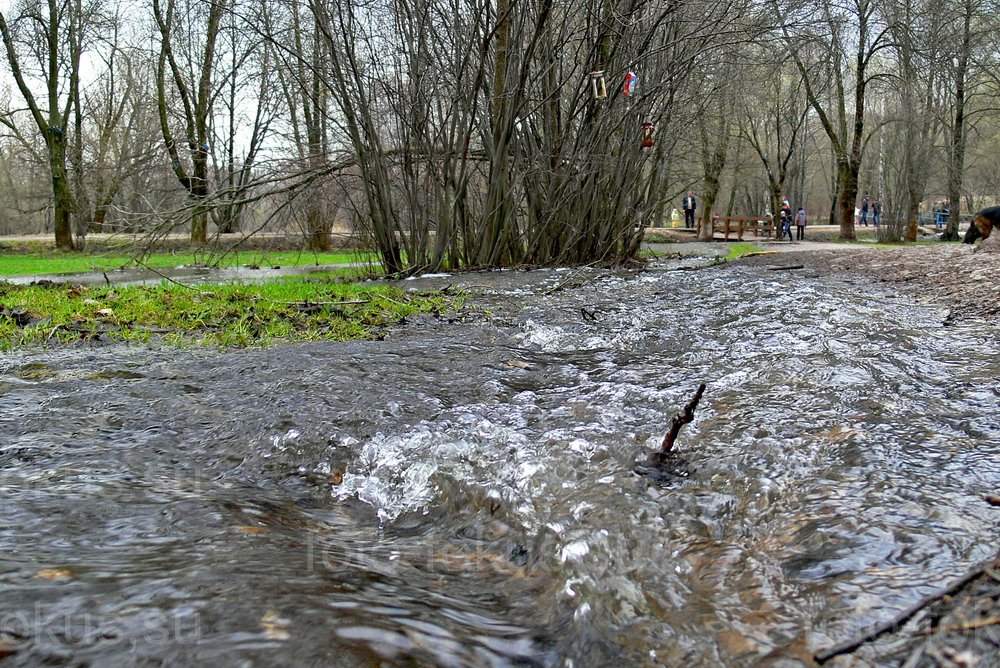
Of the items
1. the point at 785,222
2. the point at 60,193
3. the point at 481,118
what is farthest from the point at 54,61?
the point at 785,222

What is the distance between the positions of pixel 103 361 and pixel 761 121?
115 ft

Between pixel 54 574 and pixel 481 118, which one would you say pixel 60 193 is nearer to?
pixel 481 118

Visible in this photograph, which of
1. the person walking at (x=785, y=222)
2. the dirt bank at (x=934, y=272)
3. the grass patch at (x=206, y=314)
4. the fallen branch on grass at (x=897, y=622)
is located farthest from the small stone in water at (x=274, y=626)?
the person walking at (x=785, y=222)

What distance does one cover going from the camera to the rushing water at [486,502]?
1.36m

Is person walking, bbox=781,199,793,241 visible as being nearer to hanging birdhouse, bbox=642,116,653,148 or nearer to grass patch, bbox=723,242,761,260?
grass patch, bbox=723,242,761,260

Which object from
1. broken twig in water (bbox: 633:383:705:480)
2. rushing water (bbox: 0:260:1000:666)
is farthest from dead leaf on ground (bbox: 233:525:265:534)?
broken twig in water (bbox: 633:383:705:480)

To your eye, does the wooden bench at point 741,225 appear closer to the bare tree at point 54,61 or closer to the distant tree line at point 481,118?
the distant tree line at point 481,118

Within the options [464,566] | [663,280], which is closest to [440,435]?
[464,566]

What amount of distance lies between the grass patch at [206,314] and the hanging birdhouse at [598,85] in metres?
3.73

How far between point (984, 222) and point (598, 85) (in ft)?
30.2

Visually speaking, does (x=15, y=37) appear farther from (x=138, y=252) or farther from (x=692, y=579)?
(x=692, y=579)

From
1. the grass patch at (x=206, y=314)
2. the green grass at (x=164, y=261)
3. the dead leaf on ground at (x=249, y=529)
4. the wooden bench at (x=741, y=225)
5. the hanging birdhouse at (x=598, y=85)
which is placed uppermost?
the hanging birdhouse at (x=598, y=85)

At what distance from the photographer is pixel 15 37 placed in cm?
2103

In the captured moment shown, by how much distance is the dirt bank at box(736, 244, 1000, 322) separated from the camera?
5.69 m
